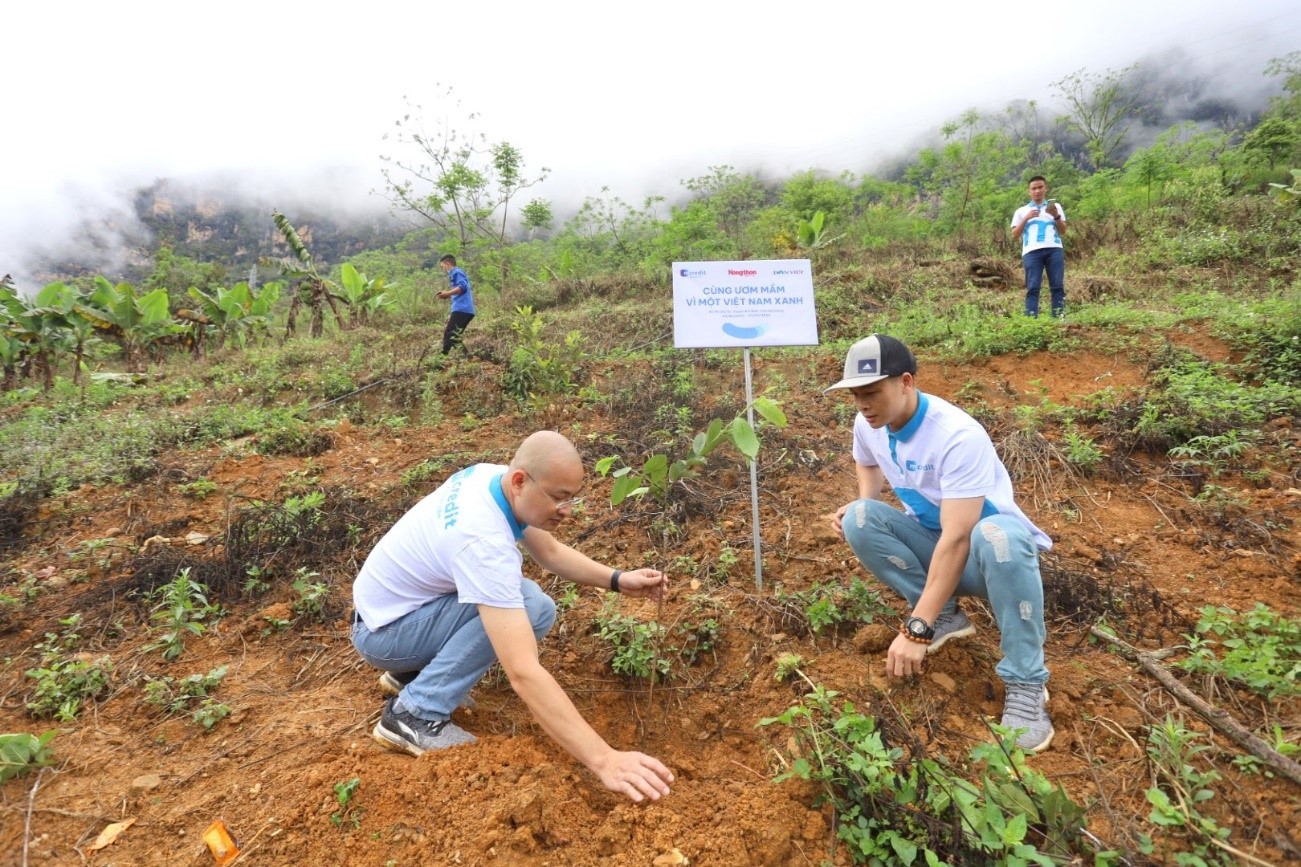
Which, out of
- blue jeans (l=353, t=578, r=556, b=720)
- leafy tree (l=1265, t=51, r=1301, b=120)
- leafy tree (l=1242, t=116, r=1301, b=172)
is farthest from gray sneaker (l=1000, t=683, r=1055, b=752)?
leafy tree (l=1265, t=51, r=1301, b=120)

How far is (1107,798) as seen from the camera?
168cm

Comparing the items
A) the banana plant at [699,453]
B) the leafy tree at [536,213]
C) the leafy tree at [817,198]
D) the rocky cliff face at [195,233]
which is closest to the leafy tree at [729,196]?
the leafy tree at [817,198]

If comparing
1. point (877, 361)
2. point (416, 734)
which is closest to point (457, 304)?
point (416, 734)

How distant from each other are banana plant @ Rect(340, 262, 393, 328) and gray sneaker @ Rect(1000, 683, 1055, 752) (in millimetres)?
12456

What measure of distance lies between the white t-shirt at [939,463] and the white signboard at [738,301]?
0.72 meters

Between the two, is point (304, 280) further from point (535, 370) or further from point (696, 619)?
point (696, 619)

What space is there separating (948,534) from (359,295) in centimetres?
1259

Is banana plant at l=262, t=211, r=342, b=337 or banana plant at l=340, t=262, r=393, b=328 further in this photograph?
banana plant at l=340, t=262, r=393, b=328

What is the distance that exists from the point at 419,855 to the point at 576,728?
1.69ft

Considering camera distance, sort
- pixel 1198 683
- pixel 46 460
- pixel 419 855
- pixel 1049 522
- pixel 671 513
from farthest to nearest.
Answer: pixel 46 460, pixel 671 513, pixel 1049 522, pixel 1198 683, pixel 419 855

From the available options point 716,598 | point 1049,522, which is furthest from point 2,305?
point 1049,522

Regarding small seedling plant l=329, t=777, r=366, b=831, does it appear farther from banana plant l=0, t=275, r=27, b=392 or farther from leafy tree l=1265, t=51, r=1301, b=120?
leafy tree l=1265, t=51, r=1301, b=120

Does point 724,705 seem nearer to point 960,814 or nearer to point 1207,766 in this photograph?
point 960,814

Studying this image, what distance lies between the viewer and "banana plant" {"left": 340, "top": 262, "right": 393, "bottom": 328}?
12017 millimetres
